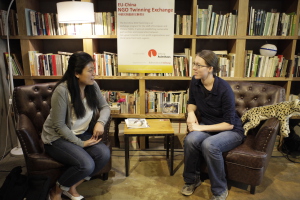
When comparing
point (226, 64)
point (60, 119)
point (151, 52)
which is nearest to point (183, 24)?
point (151, 52)

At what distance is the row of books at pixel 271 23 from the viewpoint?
8.74 feet

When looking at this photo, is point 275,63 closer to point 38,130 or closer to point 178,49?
point 178,49

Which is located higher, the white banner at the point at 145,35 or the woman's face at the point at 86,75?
the white banner at the point at 145,35

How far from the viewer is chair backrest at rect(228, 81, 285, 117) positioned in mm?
2393

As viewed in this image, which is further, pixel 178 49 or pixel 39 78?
pixel 178 49

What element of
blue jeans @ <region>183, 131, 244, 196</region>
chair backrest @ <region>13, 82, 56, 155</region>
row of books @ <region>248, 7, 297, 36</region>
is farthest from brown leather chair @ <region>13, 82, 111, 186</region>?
row of books @ <region>248, 7, 297, 36</region>

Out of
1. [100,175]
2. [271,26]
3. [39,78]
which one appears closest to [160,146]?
[100,175]

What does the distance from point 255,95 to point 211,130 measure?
73cm

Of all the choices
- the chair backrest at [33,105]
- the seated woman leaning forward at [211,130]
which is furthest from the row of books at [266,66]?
the chair backrest at [33,105]

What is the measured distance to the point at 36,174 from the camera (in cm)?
188

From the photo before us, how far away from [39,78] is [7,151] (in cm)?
93

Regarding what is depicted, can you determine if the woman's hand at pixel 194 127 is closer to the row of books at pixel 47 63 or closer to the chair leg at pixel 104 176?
the chair leg at pixel 104 176

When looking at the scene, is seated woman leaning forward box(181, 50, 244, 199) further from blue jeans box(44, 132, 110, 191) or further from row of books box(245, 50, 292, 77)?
row of books box(245, 50, 292, 77)

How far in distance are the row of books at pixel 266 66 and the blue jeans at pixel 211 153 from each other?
104 cm
